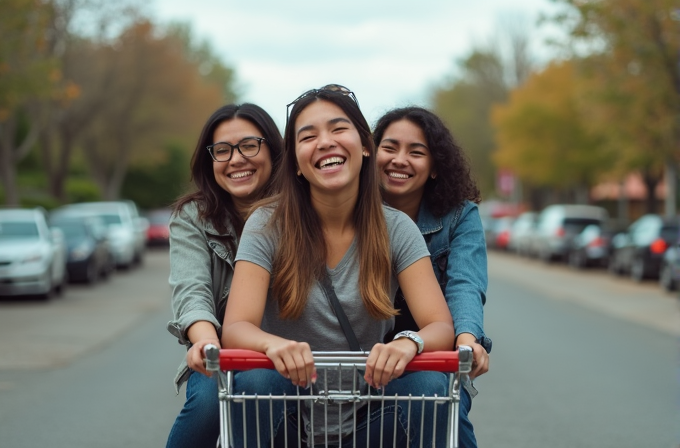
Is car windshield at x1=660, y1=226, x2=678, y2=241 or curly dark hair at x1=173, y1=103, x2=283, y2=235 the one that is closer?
curly dark hair at x1=173, y1=103, x2=283, y2=235

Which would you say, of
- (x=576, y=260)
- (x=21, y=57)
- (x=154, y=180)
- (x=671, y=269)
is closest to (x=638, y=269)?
(x=671, y=269)

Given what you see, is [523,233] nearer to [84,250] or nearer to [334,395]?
[84,250]

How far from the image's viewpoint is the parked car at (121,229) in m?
30.0

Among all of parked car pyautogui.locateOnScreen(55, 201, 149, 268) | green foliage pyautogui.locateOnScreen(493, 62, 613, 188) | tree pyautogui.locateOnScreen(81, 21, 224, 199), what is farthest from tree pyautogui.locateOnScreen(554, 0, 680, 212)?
tree pyautogui.locateOnScreen(81, 21, 224, 199)

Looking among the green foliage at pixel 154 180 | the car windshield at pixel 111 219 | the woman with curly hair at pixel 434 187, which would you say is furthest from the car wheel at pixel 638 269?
the green foliage at pixel 154 180

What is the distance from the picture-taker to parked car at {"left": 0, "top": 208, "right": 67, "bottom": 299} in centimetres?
1919

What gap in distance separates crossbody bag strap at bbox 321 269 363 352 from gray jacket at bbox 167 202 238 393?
415mm

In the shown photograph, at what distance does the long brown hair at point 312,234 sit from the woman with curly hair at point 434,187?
1.38 ft

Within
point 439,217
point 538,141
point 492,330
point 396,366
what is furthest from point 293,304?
point 538,141

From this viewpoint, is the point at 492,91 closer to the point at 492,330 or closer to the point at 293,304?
Answer: the point at 492,330

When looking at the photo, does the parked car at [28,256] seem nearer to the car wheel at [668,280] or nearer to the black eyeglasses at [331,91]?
the car wheel at [668,280]

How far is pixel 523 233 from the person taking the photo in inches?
1606

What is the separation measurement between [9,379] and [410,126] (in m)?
7.57

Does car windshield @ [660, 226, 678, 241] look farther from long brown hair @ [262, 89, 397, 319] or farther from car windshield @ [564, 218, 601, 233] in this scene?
long brown hair @ [262, 89, 397, 319]
